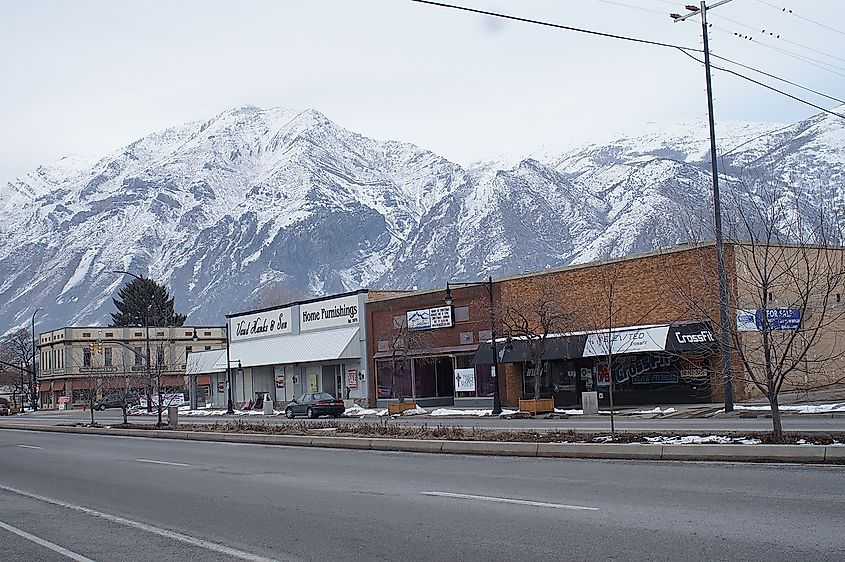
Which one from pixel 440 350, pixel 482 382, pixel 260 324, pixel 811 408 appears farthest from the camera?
pixel 260 324

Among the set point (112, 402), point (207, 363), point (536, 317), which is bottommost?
point (112, 402)

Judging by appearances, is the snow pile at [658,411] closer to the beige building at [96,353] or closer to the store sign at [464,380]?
the store sign at [464,380]

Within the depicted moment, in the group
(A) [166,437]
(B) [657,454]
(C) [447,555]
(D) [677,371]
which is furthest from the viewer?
(D) [677,371]

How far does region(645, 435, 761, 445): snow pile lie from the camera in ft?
58.7

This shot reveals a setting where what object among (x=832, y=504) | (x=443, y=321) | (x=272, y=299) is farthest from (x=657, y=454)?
(x=272, y=299)

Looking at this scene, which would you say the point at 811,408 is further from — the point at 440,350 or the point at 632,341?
the point at 440,350

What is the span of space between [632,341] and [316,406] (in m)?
16.8

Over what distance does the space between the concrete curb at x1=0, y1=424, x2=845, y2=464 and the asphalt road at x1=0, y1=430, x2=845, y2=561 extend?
1.87 feet

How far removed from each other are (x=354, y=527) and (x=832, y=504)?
5.58 meters

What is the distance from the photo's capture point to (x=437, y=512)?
12.5 meters

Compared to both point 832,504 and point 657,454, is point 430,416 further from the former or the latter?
point 832,504

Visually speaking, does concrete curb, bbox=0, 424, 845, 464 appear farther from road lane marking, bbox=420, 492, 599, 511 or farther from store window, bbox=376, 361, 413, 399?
store window, bbox=376, 361, 413, 399

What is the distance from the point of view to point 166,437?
34.2m

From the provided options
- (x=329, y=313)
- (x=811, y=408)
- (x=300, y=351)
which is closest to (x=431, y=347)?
(x=329, y=313)
